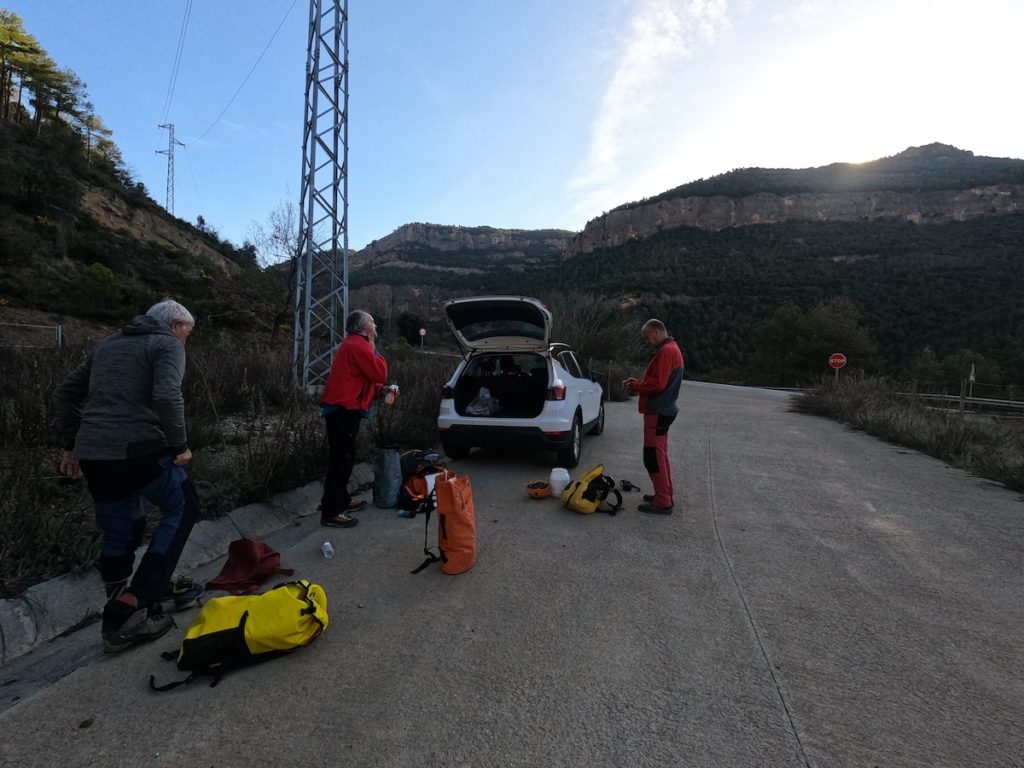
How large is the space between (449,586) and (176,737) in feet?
5.34

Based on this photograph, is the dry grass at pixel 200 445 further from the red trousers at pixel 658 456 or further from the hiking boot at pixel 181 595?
the red trousers at pixel 658 456

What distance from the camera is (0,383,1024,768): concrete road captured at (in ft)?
6.42

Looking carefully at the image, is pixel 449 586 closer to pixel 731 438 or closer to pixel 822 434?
pixel 731 438

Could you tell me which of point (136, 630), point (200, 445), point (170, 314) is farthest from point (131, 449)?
point (200, 445)

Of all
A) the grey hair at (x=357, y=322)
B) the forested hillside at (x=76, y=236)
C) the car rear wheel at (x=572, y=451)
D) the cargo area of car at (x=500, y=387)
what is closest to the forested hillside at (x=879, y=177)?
the forested hillside at (x=76, y=236)

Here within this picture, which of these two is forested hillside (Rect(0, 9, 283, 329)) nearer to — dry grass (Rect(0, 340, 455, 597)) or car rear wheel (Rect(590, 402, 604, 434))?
dry grass (Rect(0, 340, 455, 597))

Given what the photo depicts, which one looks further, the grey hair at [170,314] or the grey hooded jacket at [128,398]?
the grey hair at [170,314]

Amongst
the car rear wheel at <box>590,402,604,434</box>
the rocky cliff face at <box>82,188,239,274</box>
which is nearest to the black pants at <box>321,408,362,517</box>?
the car rear wheel at <box>590,402,604,434</box>

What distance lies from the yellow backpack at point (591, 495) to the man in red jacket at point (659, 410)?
0.31m

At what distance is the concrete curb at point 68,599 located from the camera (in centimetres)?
260

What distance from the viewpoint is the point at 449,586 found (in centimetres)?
334

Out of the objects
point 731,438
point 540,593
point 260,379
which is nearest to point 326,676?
point 540,593

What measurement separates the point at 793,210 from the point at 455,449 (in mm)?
110053

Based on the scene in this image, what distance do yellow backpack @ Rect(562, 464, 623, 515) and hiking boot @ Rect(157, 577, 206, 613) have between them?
3051 mm
